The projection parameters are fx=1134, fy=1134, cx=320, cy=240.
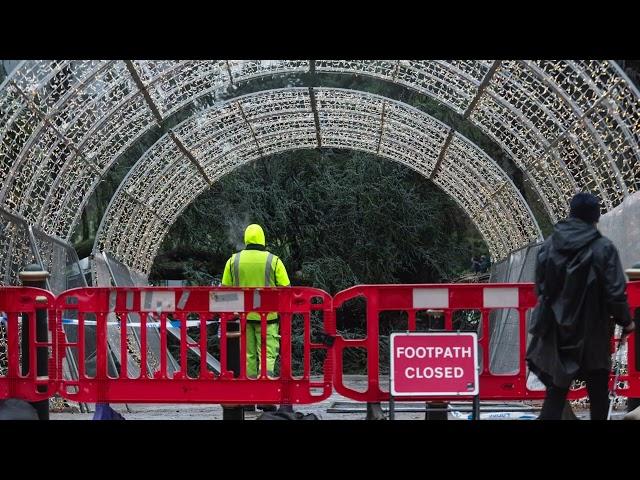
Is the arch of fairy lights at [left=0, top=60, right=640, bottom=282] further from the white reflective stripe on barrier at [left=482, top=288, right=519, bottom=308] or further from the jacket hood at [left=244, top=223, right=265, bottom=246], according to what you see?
the jacket hood at [left=244, top=223, right=265, bottom=246]

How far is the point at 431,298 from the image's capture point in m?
9.25

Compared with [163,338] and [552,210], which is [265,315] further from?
[552,210]

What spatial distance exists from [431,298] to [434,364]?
0.95 metres

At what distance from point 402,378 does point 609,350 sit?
160 centimetres

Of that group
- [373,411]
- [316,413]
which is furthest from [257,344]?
[316,413]

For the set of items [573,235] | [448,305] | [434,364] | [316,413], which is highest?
[573,235]

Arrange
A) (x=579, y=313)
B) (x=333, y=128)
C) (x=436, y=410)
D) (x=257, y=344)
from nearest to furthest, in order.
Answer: (x=579, y=313) < (x=436, y=410) < (x=257, y=344) < (x=333, y=128)

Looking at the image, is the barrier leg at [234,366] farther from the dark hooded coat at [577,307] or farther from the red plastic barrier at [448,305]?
the dark hooded coat at [577,307]

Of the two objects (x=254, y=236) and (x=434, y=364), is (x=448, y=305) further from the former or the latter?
(x=254, y=236)

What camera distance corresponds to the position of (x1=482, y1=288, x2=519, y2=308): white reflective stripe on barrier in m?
9.27

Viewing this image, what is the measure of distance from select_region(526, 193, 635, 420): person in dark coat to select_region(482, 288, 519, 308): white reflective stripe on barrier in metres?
1.48
